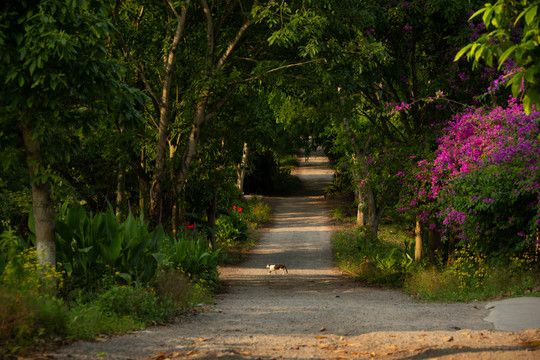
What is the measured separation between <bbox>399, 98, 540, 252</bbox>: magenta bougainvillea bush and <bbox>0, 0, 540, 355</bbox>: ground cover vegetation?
4 cm

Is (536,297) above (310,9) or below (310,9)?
below

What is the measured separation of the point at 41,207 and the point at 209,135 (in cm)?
897

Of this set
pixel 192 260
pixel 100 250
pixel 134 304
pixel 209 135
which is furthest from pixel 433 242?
pixel 134 304

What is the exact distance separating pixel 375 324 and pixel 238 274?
1012 cm

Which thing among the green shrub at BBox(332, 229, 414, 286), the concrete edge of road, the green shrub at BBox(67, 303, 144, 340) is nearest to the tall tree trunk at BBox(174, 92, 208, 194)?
the green shrub at BBox(332, 229, 414, 286)

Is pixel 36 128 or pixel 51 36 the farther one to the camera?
pixel 36 128

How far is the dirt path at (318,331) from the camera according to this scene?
6195 mm

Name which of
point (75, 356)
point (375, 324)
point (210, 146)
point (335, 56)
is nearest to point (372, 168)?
point (335, 56)

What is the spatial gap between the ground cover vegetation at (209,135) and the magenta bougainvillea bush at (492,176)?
1.7 inches

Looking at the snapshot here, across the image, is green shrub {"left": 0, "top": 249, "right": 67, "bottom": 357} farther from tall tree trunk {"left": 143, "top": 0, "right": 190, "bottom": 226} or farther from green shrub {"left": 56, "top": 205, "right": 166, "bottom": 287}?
tall tree trunk {"left": 143, "top": 0, "right": 190, "bottom": 226}

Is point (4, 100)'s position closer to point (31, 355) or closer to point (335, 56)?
point (31, 355)

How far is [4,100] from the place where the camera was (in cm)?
789

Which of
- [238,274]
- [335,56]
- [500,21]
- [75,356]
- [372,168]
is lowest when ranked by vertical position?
[238,274]

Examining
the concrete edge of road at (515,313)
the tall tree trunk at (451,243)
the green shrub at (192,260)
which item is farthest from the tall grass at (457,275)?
the green shrub at (192,260)
